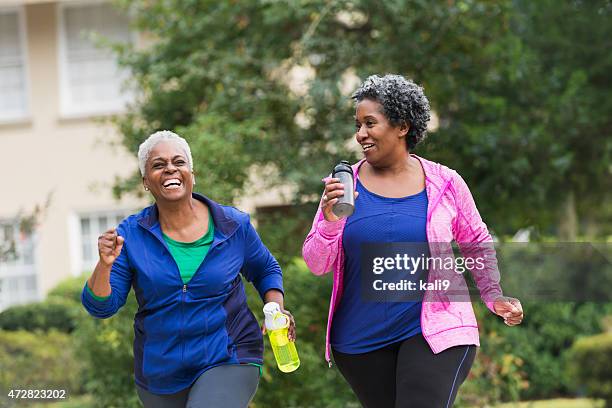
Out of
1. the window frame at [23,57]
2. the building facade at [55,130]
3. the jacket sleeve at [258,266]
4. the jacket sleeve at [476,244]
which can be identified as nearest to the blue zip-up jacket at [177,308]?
the jacket sleeve at [258,266]

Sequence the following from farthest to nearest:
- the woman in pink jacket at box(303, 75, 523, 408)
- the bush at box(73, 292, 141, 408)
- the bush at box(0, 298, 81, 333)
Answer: the bush at box(0, 298, 81, 333), the bush at box(73, 292, 141, 408), the woman in pink jacket at box(303, 75, 523, 408)

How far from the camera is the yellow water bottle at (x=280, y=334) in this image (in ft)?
17.3

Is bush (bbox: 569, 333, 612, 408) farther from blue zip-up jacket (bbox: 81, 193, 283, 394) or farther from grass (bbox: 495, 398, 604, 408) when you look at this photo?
blue zip-up jacket (bbox: 81, 193, 283, 394)

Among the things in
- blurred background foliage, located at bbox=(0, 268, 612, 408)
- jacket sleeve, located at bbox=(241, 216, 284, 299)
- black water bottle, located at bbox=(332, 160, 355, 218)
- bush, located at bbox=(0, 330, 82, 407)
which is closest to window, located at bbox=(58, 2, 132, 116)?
bush, located at bbox=(0, 330, 82, 407)

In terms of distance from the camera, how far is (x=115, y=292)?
5.11 m

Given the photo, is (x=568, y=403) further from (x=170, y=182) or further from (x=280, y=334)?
(x=170, y=182)

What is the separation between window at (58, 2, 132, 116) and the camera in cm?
1844

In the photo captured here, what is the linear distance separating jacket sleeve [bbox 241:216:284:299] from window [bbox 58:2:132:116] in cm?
1327

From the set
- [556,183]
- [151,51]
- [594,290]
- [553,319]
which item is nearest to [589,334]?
[553,319]

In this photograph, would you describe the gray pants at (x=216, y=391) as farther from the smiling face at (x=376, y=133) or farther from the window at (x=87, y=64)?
the window at (x=87, y=64)

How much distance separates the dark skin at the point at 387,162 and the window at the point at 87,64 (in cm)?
1344

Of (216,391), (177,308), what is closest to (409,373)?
(216,391)

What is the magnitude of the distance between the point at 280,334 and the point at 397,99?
1244 mm

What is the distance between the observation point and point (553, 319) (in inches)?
525
